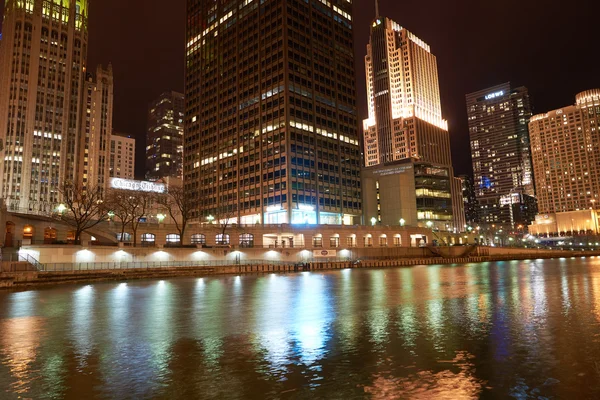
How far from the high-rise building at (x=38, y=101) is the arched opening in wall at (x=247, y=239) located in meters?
101

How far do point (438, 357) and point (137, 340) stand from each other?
1358cm

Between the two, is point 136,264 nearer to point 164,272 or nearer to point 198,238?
point 164,272

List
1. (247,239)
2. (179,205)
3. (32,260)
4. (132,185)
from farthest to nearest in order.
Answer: (132,185), (247,239), (179,205), (32,260)

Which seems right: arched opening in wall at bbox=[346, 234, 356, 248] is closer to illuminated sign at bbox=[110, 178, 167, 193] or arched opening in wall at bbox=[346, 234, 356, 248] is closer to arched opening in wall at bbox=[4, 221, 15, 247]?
illuminated sign at bbox=[110, 178, 167, 193]

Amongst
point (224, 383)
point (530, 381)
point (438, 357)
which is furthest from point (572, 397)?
point (224, 383)

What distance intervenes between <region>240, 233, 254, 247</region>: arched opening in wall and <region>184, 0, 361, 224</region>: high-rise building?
2616 cm

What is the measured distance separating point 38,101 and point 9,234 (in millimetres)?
124885

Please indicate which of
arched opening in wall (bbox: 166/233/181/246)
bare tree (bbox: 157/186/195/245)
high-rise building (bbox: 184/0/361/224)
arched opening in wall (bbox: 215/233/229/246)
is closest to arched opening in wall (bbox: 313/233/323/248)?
high-rise building (bbox: 184/0/361/224)

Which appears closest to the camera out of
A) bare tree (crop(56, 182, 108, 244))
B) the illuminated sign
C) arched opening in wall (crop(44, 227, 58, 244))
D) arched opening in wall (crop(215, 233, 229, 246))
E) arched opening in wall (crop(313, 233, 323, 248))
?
bare tree (crop(56, 182, 108, 244))

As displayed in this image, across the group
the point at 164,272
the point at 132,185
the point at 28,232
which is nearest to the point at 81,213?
the point at 28,232

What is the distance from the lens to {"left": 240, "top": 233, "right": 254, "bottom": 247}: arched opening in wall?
339ft

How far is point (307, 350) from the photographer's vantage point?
671 inches

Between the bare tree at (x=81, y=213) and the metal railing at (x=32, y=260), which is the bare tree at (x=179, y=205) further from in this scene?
the metal railing at (x=32, y=260)

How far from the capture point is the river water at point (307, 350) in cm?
1235
